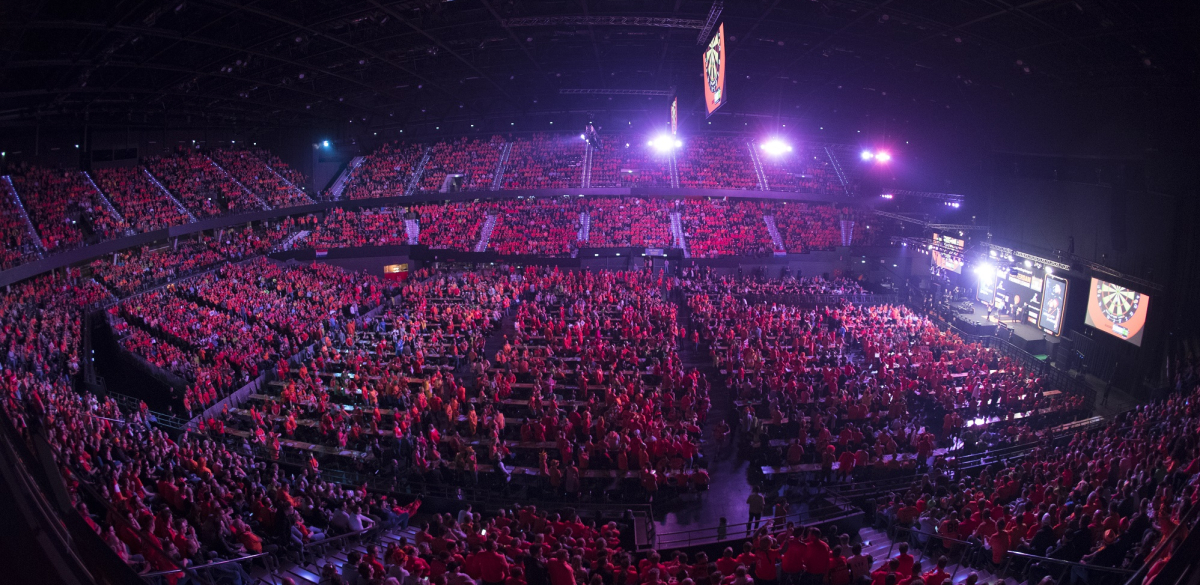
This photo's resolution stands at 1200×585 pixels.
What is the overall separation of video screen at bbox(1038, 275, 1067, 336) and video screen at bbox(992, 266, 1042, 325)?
0.36m

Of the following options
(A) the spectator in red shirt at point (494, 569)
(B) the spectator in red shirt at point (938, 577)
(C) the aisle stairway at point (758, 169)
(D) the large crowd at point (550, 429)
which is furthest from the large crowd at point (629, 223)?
(B) the spectator in red shirt at point (938, 577)

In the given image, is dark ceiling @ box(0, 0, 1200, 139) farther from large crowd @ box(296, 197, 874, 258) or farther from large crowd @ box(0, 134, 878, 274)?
large crowd @ box(296, 197, 874, 258)

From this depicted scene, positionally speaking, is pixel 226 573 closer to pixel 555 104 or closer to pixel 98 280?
pixel 98 280

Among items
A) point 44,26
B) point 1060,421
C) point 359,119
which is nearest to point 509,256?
point 359,119

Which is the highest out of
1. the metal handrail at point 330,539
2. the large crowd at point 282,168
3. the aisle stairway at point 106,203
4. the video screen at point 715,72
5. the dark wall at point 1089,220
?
the large crowd at point 282,168

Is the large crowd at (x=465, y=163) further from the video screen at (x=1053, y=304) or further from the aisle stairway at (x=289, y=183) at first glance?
the video screen at (x=1053, y=304)

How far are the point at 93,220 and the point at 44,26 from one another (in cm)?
1816

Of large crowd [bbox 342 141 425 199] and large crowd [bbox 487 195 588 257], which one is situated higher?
large crowd [bbox 342 141 425 199]

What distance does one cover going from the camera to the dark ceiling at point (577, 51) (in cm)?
1449

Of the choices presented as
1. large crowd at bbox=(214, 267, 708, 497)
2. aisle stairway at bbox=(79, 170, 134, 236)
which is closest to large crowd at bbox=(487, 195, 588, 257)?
large crowd at bbox=(214, 267, 708, 497)

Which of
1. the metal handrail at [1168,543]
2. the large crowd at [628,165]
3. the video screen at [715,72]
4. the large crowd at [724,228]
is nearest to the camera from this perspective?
the metal handrail at [1168,543]

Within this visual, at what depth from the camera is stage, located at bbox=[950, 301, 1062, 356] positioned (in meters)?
19.8

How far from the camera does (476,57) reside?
25.7m

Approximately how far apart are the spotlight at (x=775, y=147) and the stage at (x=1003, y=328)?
19.9 m
